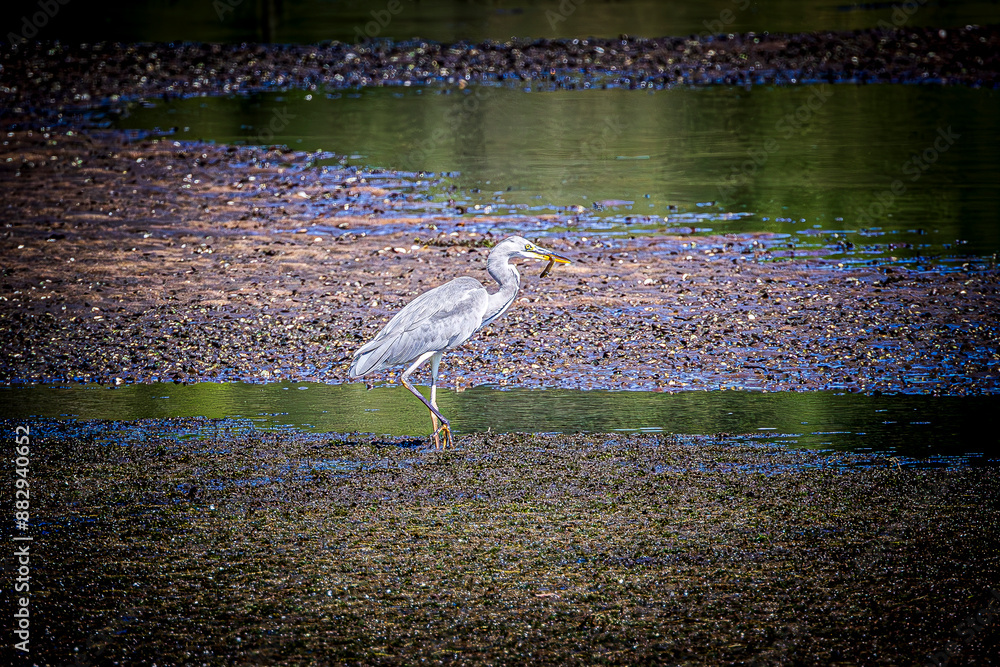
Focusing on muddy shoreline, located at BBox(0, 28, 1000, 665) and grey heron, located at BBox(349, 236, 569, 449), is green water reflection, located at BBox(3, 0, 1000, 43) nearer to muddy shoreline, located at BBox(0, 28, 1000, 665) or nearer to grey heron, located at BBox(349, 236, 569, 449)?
muddy shoreline, located at BBox(0, 28, 1000, 665)

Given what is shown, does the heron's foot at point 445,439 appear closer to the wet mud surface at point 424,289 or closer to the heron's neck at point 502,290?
the heron's neck at point 502,290

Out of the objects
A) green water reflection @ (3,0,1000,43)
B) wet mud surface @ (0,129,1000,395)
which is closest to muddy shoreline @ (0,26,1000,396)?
wet mud surface @ (0,129,1000,395)

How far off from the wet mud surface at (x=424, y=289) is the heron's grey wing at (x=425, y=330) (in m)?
1.17

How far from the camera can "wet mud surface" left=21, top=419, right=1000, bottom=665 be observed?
5.91m

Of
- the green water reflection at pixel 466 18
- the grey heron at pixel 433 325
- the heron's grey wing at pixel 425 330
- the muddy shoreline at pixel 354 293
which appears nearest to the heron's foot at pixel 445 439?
the grey heron at pixel 433 325

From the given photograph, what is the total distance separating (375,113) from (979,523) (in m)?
19.4

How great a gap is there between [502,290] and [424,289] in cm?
355

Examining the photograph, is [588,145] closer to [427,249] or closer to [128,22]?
[427,249]

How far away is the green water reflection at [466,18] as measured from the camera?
1417 inches

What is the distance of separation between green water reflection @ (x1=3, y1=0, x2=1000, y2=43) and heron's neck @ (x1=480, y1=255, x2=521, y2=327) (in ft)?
88.2

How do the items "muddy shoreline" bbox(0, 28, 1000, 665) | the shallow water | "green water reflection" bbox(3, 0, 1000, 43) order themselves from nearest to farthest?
"muddy shoreline" bbox(0, 28, 1000, 665), the shallow water, "green water reflection" bbox(3, 0, 1000, 43)

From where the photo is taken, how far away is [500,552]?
6891mm

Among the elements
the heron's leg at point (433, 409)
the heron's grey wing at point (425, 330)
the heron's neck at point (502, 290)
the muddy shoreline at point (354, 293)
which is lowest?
the muddy shoreline at point (354, 293)

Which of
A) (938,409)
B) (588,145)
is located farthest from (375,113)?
(938,409)
